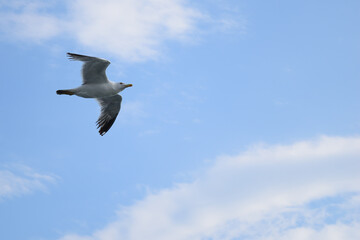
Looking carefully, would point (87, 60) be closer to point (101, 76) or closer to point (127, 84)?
point (101, 76)

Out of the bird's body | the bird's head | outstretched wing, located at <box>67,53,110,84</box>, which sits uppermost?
the bird's head

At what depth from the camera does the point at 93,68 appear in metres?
21.6

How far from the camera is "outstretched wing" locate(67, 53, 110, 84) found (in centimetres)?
2102

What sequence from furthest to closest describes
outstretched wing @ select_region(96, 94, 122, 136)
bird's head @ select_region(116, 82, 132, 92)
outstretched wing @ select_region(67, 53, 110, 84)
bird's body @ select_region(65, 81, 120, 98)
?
outstretched wing @ select_region(96, 94, 122, 136)
bird's head @ select_region(116, 82, 132, 92)
bird's body @ select_region(65, 81, 120, 98)
outstretched wing @ select_region(67, 53, 110, 84)

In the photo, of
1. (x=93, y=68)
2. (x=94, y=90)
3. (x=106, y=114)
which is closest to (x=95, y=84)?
(x=94, y=90)

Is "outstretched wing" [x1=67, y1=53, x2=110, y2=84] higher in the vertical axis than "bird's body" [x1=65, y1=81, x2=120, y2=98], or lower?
higher

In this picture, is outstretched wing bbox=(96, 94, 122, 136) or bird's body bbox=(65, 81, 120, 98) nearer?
bird's body bbox=(65, 81, 120, 98)

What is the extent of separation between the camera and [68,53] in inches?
821

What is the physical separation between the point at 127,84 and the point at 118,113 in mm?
2035

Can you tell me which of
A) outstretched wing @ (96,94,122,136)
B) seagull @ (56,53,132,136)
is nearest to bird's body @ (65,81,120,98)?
seagull @ (56,53,132,136)

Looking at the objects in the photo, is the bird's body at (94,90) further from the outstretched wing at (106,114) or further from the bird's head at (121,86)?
the outstretched wing at (106,114)

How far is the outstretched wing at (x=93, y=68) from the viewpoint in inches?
827

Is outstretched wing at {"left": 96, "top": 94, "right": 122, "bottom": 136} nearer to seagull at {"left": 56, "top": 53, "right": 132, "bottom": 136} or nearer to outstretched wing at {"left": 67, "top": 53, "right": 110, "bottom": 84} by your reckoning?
seagull at {"left": 56, "top": 53, "right": 132, "bottom": 136}

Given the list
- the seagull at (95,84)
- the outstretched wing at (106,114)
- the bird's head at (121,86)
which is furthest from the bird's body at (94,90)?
the outstretched wing at (106,114)
